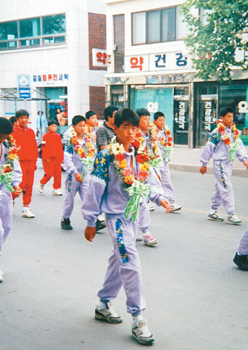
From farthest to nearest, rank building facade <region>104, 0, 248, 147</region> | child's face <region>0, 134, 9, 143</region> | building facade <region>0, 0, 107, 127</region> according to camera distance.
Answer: building facade <region>0, 0, 107, 127</region> → building facade <region>104, 0, 248, 147</region> → child's face <region>0, 134, 9, 143</region>

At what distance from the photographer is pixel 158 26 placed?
72.0 feet

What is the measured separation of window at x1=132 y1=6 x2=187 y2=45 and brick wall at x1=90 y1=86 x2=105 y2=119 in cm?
462

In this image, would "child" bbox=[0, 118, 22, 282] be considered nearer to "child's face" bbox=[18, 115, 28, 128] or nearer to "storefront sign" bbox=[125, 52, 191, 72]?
"child's face" bbox=[18, 115, 28, 128]

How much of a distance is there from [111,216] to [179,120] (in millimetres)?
18177

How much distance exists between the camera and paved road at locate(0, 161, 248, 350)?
385 centimetres

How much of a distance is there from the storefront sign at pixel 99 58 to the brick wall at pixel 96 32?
2.33ft

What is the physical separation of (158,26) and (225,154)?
15483 mm

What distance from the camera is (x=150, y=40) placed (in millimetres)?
22359

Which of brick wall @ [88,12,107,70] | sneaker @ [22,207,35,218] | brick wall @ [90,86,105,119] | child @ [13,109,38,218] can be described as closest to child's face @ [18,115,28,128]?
child @ [13,109,38,218]

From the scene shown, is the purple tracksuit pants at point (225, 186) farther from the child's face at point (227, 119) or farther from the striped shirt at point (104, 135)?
the striped shirt at point (104, 135)

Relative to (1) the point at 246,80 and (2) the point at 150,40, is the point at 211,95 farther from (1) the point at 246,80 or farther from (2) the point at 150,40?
(2) the point at 150,40

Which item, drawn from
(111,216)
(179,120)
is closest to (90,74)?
(179,120)

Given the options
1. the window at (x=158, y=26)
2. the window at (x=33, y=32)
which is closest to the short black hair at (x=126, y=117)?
the window at (x=158, y=26)

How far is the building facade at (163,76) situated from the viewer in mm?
20391
